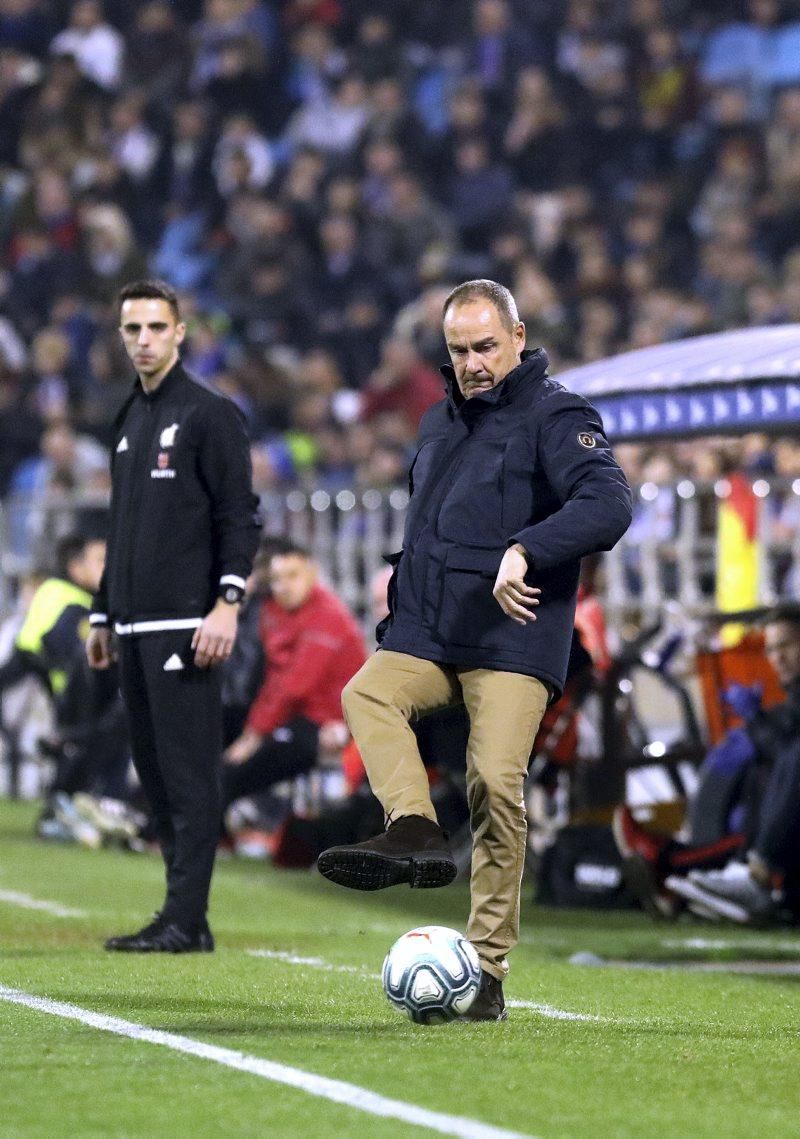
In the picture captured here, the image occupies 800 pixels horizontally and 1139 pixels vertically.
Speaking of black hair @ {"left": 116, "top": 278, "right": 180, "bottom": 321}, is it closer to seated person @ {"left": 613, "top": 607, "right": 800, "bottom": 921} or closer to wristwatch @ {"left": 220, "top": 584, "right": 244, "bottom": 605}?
wristwatch @ {"left": 220, "top": 584, "right": 244, "bottom": 605}

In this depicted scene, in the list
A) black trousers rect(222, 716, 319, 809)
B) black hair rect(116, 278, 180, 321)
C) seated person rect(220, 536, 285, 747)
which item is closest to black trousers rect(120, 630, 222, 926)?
black hair rect(116, 278, 180, 321)

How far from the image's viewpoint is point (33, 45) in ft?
82.2

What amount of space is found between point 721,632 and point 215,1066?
7582 mm

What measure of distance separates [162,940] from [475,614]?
8.08 ft

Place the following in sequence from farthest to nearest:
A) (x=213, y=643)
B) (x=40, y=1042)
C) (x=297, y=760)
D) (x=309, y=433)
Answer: (x=309, y=433) < (x=297, y=760) < (x=213, y=643) < (x=40, y=1042)

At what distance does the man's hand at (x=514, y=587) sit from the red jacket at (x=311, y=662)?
6920 millimetres

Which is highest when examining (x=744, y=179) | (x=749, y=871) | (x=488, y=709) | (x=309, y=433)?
(x=744, y=179)

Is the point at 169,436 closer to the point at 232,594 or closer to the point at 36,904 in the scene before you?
the point at 232,594

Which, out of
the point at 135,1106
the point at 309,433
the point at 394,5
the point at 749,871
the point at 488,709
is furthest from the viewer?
the point at 394,5

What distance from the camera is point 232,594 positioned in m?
8.48

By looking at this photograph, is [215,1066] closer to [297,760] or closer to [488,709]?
[488,709]

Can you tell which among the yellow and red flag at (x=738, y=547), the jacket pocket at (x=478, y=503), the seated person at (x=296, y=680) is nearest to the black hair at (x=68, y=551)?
the seated person at (x=296, y=680)

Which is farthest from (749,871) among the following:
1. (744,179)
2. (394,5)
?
(394,5)

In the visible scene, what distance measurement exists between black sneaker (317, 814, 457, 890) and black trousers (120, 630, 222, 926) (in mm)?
2389
